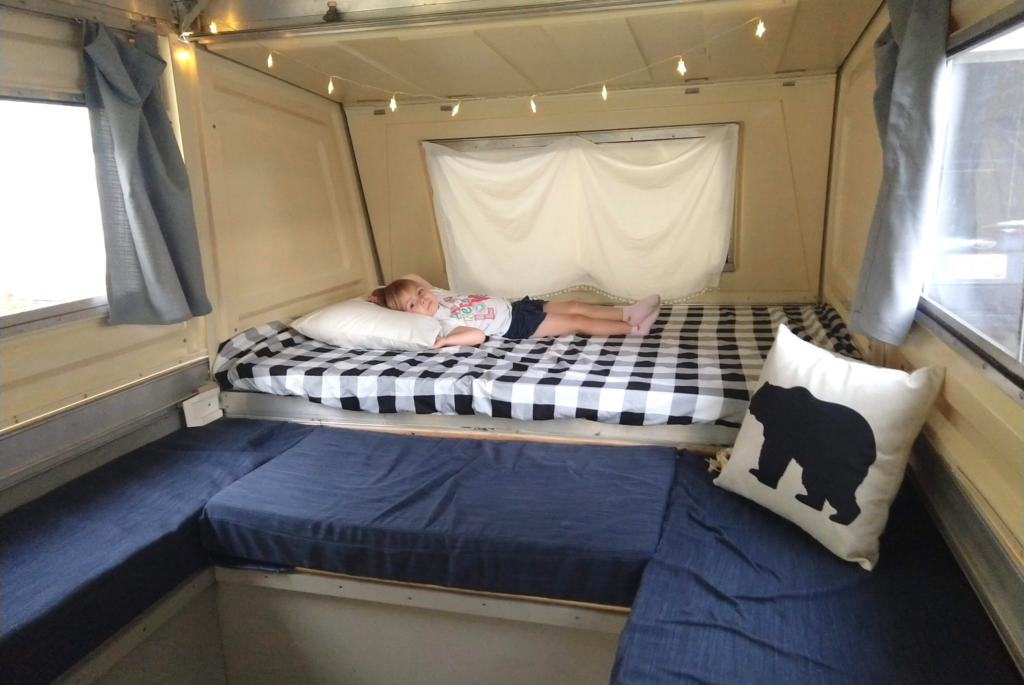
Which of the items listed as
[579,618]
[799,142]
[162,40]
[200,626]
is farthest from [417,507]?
[799,142]

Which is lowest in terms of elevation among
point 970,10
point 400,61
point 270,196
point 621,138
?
point 270,196

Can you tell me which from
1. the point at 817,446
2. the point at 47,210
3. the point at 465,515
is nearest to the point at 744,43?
the point at 817,446

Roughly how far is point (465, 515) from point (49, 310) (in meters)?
1.42

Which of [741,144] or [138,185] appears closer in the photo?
[138,185]

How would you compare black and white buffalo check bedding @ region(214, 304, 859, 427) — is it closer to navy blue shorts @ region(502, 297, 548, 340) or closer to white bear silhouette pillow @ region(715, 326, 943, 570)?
navy blue shorts @ region(502, 297, 548, 340)

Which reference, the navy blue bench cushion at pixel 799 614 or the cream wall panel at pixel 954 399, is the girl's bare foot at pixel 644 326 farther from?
the navy blue bench cushion at pixel 799 614

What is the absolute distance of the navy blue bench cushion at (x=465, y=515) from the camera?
1.57m

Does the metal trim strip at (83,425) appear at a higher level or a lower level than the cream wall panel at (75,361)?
lower

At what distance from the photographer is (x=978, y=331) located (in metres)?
1.33

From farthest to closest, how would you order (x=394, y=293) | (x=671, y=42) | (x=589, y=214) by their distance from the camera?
(x=589, y=214)
(x=394, y=293)
(x=671, y=42)

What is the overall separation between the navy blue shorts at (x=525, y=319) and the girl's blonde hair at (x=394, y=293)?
1.68 ft

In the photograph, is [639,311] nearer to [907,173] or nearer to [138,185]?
[907,173]

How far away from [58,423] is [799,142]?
3.17 m

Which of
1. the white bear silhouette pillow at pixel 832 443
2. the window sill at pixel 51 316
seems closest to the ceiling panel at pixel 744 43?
the white bear silhouette pillow at pixel 832 443
